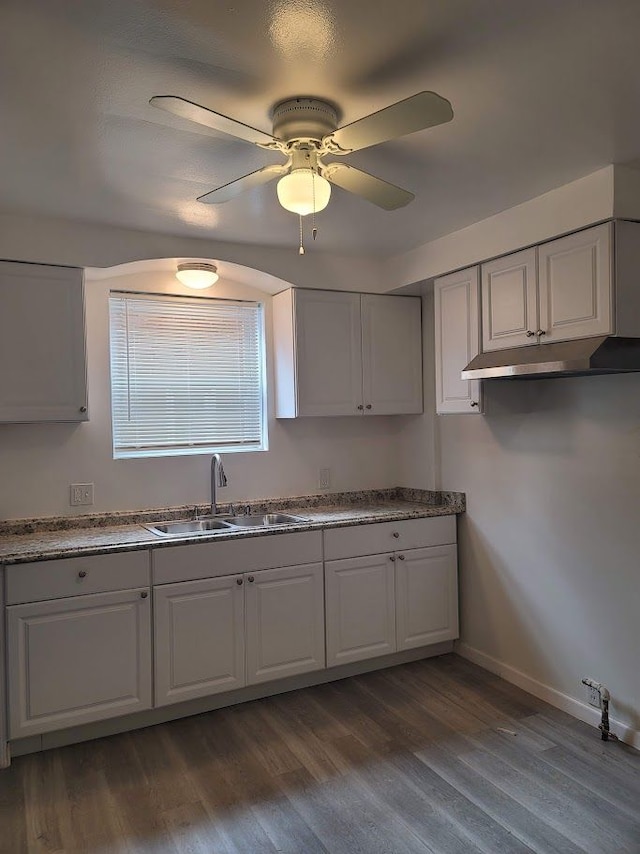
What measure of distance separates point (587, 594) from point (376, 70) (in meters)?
2.37

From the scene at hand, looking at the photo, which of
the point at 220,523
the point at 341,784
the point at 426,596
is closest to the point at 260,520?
the point at 220,523

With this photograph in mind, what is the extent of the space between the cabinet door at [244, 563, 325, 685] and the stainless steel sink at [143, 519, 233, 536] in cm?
39

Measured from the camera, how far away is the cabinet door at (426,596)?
11.5 ft

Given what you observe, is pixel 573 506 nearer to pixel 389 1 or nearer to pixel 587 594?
pixel 587 594

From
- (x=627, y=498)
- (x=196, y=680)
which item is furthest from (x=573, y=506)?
(x=196, y=680)

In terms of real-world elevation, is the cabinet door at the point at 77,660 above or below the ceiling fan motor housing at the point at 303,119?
below

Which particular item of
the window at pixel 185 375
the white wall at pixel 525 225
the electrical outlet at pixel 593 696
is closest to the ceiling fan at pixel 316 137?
the white wall at pixel 525 225

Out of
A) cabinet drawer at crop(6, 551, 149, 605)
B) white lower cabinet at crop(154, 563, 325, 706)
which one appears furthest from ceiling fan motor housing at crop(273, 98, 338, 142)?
white lower cabinet at crop(154, 563, 325, 706)

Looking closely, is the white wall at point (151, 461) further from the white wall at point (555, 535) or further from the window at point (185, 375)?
the white wall at point (555, 535)

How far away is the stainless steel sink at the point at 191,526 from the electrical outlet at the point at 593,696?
73.6 inches

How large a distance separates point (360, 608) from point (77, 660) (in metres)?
1.42

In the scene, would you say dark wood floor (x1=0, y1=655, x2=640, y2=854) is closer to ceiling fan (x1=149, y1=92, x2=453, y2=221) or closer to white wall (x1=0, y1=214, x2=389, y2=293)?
ceiling fan (x1=149, y1=92, x2=453, y2=221)

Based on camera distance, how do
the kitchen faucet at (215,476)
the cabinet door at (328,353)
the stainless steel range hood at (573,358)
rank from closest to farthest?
1. the stainless steel range hood at (573,358)
2. the kitchen faucet at (215,476)
3. the cabinet door at (328,353)

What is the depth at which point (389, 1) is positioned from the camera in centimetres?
145
